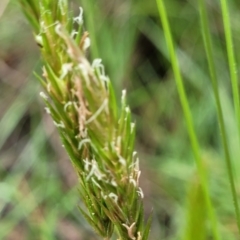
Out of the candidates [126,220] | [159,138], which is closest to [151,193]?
[159,138]

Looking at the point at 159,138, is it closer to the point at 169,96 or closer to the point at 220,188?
the point at 169,96

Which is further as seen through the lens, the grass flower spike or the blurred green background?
the blurred green background

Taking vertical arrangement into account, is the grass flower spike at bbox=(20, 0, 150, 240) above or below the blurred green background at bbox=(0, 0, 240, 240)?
above

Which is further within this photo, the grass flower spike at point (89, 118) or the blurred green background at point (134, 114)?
the blurred green background at point (134, 114)

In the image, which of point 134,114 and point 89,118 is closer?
point 89,118

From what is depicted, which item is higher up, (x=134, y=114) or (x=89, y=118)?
(x=89, y=118)
